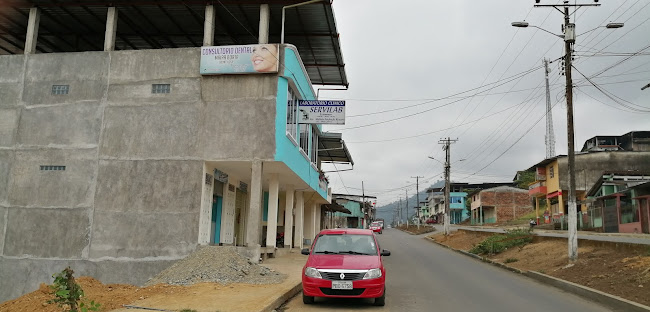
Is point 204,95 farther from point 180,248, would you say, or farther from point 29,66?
point 29,66

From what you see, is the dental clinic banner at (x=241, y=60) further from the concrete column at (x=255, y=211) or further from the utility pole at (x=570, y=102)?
the utility pole at (x=570, y=102)

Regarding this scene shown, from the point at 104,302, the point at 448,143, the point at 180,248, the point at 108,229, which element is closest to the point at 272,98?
the point at 180,248

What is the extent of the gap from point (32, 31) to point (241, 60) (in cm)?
1085

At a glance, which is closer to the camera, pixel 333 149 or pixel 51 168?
pixel 51 168

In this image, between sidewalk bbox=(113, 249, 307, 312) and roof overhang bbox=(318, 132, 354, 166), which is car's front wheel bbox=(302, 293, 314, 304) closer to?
sidewalk bbox=(113, 249, 307, 312)

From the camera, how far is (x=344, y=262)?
10211 millimetres

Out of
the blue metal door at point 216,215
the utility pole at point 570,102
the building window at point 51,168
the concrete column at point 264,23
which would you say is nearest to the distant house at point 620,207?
the utility pole at point 570,102

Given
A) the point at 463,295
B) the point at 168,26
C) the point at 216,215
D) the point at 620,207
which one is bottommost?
the point at 463,295

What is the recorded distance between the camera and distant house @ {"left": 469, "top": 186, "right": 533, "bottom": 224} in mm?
77625

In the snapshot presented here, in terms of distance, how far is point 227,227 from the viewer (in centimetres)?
2348

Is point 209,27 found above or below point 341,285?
above

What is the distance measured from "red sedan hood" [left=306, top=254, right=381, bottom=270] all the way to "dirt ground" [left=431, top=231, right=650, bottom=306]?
5.73 m

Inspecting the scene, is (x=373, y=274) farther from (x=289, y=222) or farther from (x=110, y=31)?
(x=289, y=222)

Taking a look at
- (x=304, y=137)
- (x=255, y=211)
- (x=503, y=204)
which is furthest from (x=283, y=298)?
(x=503, y=204)
